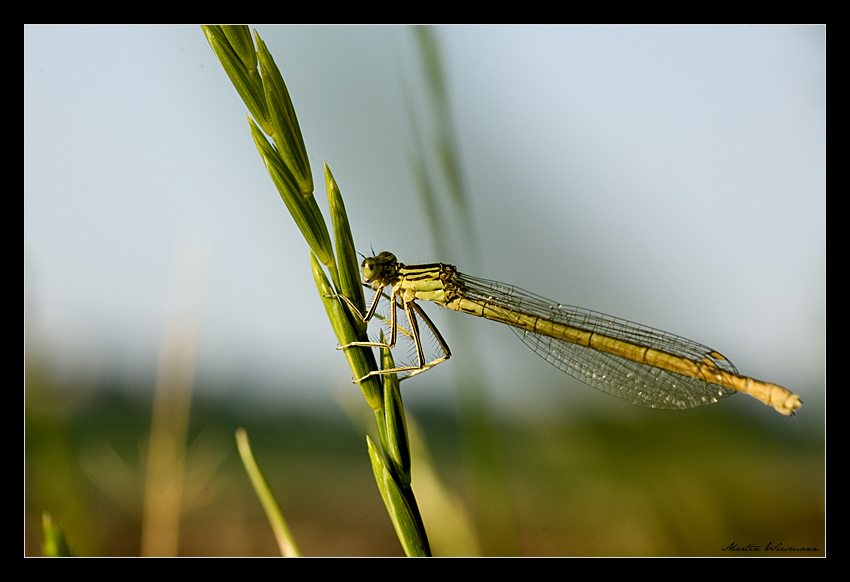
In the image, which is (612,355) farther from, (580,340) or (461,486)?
(461,486)

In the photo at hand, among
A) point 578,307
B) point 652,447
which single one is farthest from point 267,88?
point 652,447


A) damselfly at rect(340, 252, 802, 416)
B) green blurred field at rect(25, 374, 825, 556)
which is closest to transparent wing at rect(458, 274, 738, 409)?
damselfly at rect(340, 252, 802, 416)

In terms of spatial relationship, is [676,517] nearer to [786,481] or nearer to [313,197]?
[313,197]

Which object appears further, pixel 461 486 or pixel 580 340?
pixel 461 486

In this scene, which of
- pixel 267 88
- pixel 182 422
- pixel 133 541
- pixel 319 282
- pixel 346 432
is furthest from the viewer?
pixel 346 432

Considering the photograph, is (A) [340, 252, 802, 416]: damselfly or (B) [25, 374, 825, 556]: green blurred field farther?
(A) [340, 252, 802, 416]: damselfly

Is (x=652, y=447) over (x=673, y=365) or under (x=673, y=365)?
under

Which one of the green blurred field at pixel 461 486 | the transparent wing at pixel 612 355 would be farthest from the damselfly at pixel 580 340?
the green blurred field at pixel 461 486

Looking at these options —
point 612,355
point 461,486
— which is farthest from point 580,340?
point 461,486

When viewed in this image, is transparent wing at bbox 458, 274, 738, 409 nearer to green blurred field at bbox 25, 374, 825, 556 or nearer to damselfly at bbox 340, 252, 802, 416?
damselfly at bbox 340, 252, 802, 416
